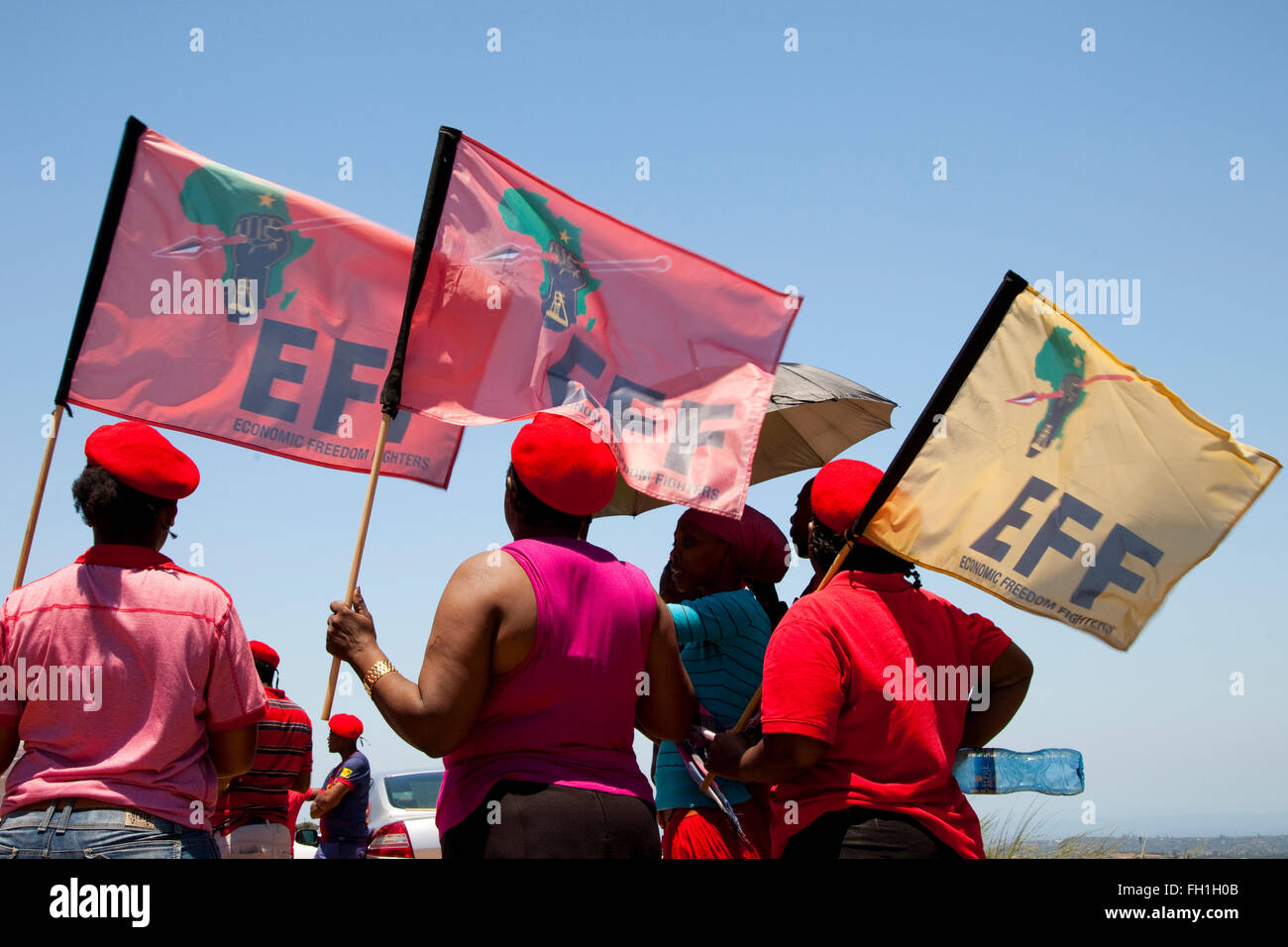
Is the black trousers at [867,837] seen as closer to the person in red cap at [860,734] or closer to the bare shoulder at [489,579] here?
the person in red cap at [860,734]

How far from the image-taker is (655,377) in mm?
4340

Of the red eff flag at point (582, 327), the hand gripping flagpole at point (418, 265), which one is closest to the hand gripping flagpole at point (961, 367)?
the red eff flag at point (582, 327)

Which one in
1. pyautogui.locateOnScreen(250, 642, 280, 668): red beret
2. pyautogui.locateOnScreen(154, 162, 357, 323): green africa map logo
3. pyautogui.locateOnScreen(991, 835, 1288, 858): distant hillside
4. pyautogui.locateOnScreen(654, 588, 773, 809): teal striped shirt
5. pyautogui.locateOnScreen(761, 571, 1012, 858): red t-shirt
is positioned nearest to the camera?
pyautogui.locateOnScreen(761, 571, 1012, 858): red t-shirt

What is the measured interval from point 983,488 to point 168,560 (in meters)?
2.53

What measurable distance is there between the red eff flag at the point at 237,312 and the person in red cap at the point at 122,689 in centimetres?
70

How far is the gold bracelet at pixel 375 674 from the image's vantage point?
3.36 m

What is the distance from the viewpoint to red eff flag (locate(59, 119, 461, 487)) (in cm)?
436

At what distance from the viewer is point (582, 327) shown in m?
4.39

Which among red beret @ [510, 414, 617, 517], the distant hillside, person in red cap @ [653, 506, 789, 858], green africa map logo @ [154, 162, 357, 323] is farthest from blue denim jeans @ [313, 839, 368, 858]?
red beret @ [510, 414, 617, 517]

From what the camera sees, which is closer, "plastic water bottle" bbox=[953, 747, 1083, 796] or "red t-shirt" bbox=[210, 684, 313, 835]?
"plastic water bottle" bbox=[953, 747, 1083, 796]

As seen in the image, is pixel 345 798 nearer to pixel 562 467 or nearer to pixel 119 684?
pixel 119 684

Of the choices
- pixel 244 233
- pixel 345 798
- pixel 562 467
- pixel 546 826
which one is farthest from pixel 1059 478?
pixel 345 798

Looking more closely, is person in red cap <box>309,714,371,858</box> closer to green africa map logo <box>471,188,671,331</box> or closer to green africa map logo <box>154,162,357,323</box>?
green africa map logo <box>154,162,357,323</box>

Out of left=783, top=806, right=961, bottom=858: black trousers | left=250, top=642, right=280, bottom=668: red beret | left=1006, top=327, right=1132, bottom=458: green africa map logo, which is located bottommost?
left=783, top=806, right=961, bottom=858: black trousers
